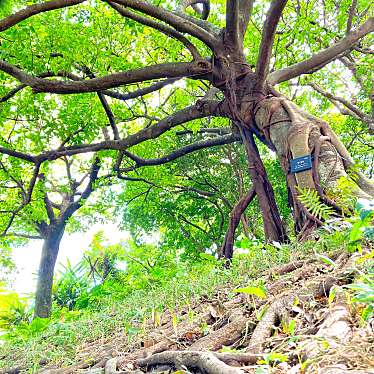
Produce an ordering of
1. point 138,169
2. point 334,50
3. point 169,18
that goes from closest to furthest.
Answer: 1. point 169,18
2. point 334,50
3. point 138,169

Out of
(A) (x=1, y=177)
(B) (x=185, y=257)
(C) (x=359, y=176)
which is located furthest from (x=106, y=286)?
→ (C) (x=359, y=176)

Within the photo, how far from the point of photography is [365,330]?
4.07 feet

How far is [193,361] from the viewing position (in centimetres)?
146

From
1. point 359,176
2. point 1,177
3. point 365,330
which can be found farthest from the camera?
point 1,177

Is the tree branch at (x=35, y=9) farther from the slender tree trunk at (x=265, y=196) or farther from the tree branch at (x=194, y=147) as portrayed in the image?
the tree branch at (x=194, y=147)

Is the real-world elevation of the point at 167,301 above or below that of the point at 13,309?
above

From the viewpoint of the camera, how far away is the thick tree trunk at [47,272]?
9570 millimetres

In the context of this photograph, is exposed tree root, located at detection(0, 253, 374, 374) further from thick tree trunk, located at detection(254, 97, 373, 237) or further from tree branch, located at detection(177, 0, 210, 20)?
tree branch, located at detection(177, 0, 210, 20)

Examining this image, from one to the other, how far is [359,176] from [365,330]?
2.86 meters

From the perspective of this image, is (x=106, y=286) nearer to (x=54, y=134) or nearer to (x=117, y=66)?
(x=54, y=134)

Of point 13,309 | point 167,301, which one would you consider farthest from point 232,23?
point 13,309

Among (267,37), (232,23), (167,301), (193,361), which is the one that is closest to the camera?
(193,361)

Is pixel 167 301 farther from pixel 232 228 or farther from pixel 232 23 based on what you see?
pixel 232 23

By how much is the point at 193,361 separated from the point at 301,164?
2803 mm
